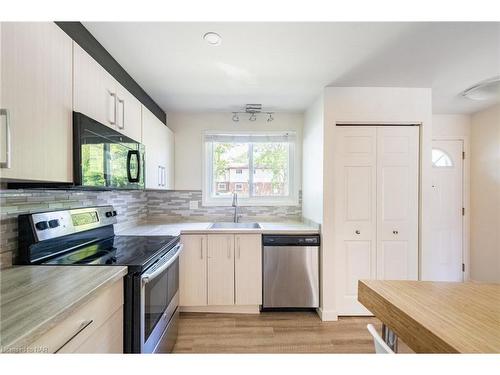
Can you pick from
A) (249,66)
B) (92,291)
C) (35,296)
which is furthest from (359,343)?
(249,66)

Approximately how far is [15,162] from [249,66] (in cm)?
155

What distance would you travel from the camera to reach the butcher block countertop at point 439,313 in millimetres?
617

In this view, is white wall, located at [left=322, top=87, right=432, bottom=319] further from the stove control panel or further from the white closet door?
the stove control panel

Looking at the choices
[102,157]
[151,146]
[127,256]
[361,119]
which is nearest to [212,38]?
[102,157]

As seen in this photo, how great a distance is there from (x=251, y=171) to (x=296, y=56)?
5.44ft

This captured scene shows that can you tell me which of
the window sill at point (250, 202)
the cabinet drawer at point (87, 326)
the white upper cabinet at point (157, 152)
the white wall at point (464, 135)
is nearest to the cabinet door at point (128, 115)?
the white upper cabinet at point (157, 152)

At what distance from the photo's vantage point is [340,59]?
1767 mm

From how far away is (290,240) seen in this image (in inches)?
93.6

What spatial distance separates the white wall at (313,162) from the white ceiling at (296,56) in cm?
25

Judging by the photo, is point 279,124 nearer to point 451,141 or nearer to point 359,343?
point 451,141

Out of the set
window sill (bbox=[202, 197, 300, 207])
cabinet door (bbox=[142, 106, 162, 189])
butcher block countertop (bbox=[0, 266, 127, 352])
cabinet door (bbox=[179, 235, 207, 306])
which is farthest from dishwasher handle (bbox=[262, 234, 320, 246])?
butcher block countertop (bbox=[0, 266, 127, 352])

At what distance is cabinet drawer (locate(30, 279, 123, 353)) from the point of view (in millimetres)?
746

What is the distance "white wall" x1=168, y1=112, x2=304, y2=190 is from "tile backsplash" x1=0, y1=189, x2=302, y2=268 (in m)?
0.23
